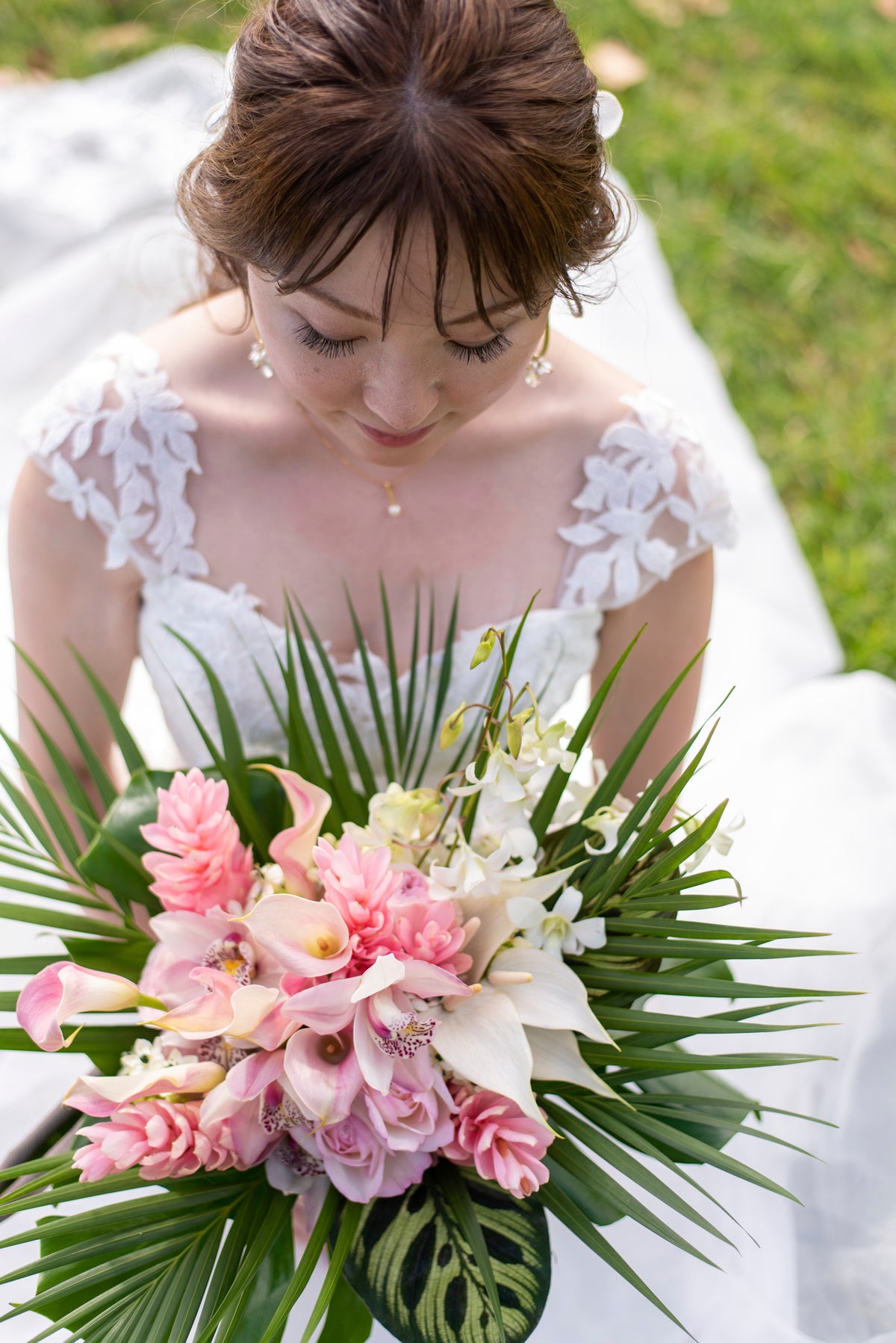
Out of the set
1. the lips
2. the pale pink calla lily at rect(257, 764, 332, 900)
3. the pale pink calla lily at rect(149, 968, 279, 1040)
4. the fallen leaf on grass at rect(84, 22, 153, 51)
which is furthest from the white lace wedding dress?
the fallen leaf on grass at rect(84, 22, 153, 51)

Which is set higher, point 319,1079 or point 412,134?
point 412,134

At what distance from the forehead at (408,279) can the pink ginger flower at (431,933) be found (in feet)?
1.44

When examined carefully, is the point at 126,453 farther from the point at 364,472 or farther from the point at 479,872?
the point at 479,872

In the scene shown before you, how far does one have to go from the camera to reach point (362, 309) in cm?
92

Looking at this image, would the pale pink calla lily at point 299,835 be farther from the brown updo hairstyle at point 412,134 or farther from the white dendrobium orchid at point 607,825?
the brown updo hairstyle at point 412,134

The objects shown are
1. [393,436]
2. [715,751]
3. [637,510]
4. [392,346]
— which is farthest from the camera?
[715,751]

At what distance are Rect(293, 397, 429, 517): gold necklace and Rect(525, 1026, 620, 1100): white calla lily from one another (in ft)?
2.38

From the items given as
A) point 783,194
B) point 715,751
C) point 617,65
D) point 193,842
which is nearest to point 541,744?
point 193,842

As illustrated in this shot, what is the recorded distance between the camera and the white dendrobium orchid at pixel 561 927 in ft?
2.69

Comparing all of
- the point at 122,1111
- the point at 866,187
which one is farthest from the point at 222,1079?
the point at 866,187

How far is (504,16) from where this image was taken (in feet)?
2.86

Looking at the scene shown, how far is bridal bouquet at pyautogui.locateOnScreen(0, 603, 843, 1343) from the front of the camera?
2.51ft

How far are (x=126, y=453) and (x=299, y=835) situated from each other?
2.12 feet

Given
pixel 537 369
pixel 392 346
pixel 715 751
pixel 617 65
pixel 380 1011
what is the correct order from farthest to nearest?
pixel 617 65 < pixel 715 751 < pixel 537 369 < pixel 392 346 < pixel 380 1011
